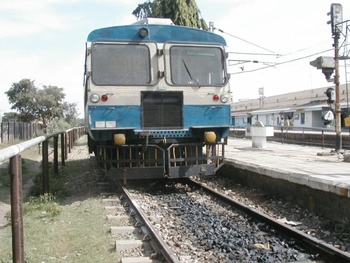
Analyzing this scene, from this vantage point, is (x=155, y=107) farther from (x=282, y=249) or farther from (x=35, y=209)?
(x=282, y=249)

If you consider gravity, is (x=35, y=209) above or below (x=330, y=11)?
below

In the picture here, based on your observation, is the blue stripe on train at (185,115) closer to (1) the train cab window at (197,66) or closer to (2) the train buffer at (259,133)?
(1) the train cab window at (197,66)

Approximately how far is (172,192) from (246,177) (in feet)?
6.00

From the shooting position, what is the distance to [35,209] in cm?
686

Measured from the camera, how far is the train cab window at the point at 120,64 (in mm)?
8070

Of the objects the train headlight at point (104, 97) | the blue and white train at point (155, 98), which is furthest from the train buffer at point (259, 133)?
the train headlight at point (104, 97)

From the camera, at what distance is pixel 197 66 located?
8617 millimetres

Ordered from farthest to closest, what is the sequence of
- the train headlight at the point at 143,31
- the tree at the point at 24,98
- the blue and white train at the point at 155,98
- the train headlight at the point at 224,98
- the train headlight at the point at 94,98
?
the tree at the point at 24,98 < the train headlight at the point at 224,98 < the train headlight at the point at 143,31 < the blue and white train at the point at 155,98 < the train headlight at the point at 94,98

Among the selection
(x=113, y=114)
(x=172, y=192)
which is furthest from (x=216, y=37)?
(x=172, y=192)

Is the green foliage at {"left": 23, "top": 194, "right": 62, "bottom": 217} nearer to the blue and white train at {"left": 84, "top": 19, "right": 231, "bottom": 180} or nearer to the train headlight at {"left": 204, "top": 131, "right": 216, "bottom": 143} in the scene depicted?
the blue and white train at {"left": 84, "top": 19, "right": 231, "bottom": 180}

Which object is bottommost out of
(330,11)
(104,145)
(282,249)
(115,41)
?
(282,249)

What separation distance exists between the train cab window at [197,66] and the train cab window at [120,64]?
0.58 metres

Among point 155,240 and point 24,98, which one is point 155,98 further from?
point 24,98

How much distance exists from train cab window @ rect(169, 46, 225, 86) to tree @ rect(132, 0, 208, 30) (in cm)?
1279
